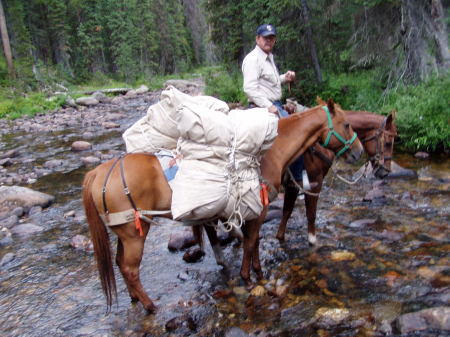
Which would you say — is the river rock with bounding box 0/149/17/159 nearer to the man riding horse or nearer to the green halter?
the man riding horse

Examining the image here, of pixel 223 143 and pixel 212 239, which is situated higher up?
pixel 223 143

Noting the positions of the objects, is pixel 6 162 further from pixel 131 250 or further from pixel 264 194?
pixel 264 194

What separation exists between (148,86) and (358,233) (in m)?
37.7

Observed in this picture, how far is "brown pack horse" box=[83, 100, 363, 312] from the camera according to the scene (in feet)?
13.3

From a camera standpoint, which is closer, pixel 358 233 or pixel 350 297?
pixel 350 297

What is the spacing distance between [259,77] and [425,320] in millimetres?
3694

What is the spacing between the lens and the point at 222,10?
18.6 metres

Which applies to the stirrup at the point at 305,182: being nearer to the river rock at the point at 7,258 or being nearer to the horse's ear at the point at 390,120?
the horse's ear at the point at 390,120

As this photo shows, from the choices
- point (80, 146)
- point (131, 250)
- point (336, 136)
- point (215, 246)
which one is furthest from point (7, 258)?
point (80, 146)

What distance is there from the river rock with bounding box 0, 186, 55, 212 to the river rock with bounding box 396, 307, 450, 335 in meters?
7.59

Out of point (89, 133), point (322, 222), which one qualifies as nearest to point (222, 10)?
point (89, 133)

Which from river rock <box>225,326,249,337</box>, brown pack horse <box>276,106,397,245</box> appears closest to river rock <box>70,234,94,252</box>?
Answer: river rock <box>225,326,249,337</box>

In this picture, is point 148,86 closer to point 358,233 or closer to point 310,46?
point 310,46

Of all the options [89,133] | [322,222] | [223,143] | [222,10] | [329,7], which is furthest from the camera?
[222,10]
